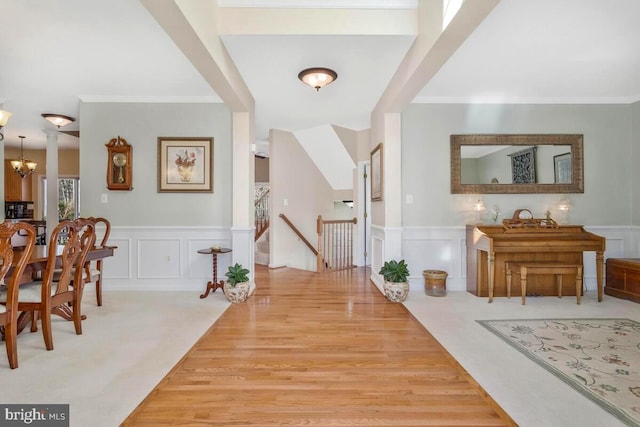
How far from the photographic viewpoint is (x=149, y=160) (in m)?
4.29

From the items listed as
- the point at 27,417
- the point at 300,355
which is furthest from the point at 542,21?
the point at 27,417

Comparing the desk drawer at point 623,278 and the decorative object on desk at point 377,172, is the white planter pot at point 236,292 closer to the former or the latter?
the decorative object on desk at point 377,172

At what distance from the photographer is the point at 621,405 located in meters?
1.74

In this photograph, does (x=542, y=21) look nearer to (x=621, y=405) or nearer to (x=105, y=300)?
(x=621, y=405)

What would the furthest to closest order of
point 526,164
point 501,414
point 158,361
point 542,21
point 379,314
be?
point 526,164 < point 379,314 < point 542,21 < point 158,361 < point 501,414

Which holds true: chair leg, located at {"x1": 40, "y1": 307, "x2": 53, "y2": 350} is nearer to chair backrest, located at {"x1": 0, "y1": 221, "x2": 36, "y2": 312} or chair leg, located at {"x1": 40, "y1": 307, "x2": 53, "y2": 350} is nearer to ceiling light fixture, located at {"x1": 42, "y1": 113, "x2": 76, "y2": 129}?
chair backrest, located at {"x1": 0, "y1": 221, "x2": 36, "y2": 312}

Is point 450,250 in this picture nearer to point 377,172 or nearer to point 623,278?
point 377,172

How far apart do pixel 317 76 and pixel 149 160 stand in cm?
250

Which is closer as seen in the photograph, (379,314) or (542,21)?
(542,21)

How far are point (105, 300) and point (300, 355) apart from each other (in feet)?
9.06

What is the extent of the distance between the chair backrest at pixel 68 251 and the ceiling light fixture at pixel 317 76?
240cm

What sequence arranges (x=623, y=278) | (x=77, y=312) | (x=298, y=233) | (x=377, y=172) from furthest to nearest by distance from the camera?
1. (x=298, y=233)
2. (x=377, y=172)
3. (x=623, y=278)
4. (x=77, y=312)

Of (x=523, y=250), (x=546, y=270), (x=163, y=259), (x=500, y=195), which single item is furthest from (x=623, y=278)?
(x=163, y=259)

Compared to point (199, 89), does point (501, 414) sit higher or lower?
lower
